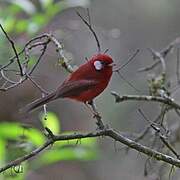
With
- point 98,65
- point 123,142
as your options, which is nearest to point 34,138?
point 98,65

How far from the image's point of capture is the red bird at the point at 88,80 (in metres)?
2.91

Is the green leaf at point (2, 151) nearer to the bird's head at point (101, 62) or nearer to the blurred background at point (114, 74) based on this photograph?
the bird's head at point (101, 62)

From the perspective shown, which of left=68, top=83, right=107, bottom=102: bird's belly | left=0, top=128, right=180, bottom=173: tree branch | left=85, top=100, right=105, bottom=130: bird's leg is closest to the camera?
left=0, top=128, right=180, bottom=173: tree branch

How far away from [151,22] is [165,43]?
1.40 ft

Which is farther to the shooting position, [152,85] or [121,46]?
[121,46]

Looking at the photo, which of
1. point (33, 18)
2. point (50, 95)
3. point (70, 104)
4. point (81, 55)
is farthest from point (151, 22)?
point (50, 95)

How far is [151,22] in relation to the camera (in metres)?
7.22

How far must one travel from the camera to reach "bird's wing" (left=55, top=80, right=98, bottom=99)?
289cm

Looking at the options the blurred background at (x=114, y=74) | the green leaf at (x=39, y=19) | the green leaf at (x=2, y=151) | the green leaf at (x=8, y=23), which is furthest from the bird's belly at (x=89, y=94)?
the blurred background at (x=114, y=74)

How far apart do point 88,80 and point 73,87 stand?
0.12 m

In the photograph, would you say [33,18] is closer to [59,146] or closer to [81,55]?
[59,146]

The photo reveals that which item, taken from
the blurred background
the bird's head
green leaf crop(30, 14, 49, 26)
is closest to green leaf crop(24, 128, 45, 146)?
the bird's head

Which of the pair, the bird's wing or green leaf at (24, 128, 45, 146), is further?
green leaf at (24, 128, 45, 146)

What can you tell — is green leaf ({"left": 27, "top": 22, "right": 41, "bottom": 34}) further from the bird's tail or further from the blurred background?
the blurred background
